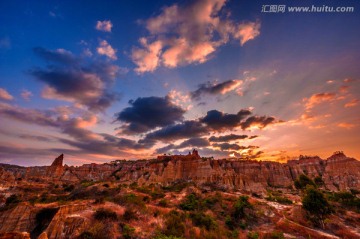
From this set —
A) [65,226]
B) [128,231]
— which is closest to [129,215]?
[128,231]

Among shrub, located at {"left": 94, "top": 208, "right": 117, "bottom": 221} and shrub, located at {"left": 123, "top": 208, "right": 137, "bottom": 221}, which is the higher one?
shrub, located at {"left": 94, "top": 208, "right": 117, "bottom": 221}

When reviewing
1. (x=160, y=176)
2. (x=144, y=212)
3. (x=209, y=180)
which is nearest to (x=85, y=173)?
(x=160, y=176)

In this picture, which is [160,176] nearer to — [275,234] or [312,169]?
[275,234]

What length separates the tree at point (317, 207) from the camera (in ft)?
104

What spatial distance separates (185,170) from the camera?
105125 mm

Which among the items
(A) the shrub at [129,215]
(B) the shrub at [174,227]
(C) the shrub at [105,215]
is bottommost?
(B) the shrub at [174,227]

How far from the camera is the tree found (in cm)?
3162

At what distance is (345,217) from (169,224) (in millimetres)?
37708

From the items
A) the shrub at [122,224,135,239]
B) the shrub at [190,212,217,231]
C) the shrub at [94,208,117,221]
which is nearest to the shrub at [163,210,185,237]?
the shrub at [190,212,217,231]

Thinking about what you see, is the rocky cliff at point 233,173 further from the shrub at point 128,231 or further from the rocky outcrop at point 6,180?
the shrub at point 128,231

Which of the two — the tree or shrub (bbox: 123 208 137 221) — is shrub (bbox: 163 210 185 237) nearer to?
shrub (bbox: 123 208 137 221)

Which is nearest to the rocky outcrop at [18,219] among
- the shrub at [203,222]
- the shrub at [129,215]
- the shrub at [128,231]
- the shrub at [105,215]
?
the shrub at [105,215]

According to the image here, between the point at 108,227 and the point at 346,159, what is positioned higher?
the point at 346,159

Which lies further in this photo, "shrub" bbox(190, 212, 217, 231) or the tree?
the tree
